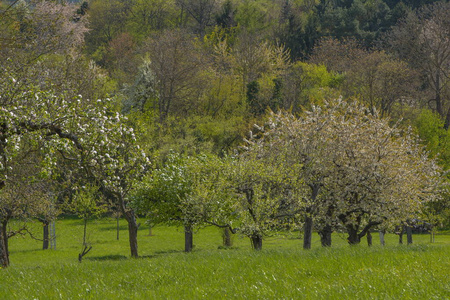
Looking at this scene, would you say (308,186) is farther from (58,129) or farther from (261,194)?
(58,129)

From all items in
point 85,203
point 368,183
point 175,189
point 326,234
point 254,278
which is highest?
point 368,183

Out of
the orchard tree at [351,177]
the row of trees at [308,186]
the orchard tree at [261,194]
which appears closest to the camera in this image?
the orchard tree at [261,194]

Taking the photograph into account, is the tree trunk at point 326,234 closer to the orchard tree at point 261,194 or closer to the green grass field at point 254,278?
the orchard tree at point 261,194

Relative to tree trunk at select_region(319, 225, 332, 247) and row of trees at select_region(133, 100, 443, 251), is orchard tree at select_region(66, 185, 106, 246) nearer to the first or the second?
row of trees at select_region(133, 100, 443, 251)

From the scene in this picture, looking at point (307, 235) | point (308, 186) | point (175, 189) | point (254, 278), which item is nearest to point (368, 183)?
point (308, 186)

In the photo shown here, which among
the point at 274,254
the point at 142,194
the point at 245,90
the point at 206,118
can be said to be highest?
the point at 245,90

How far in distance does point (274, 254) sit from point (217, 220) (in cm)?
1151

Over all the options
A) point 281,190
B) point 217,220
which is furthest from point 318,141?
point 217,220

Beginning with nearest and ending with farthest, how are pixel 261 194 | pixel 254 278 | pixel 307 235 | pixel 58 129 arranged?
1. pixel 254 278
2. pixel 58 129
3. pixel 261 194
4. pixel 307 235

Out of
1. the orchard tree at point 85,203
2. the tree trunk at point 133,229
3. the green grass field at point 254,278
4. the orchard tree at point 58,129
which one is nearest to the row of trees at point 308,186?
the tree trunk at point 133,229

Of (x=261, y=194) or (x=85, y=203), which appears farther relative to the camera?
(x=85, y=203)

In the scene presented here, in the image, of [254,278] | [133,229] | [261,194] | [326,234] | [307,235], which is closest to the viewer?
[254,278]

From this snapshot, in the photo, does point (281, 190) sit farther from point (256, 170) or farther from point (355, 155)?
point (355, 155)

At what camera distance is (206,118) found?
57031 mm
